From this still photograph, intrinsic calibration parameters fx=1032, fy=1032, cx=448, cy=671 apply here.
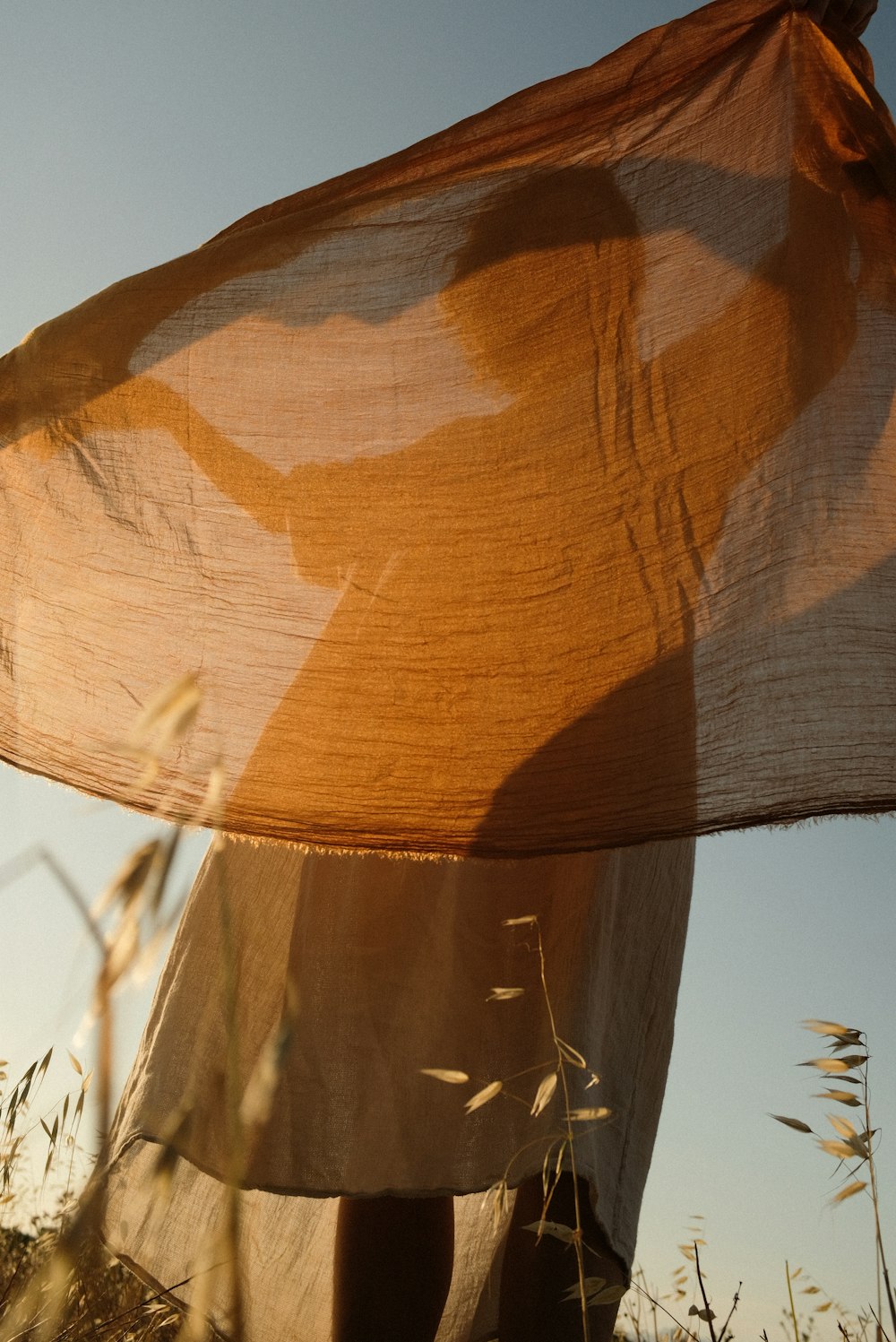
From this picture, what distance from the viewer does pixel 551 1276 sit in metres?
1.26

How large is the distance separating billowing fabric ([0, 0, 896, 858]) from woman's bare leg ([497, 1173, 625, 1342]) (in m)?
0.47

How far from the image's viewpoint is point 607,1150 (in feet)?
4.30

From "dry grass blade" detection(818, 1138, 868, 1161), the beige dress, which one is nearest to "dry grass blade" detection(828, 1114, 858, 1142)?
"dry grass blade" detection(818, 1138, 868, 1161)

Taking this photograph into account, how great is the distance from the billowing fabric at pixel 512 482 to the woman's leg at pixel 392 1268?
0.54 metres

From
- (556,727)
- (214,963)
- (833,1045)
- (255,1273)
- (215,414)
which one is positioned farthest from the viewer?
(255,1273)

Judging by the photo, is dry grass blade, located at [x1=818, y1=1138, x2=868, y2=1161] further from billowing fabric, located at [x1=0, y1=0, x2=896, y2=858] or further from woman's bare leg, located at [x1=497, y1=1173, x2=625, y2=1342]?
woman's bare leg, located at [x1=497, y1=1173, x2=625, y2=1342]

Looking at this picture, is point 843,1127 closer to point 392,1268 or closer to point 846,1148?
point 846,1148

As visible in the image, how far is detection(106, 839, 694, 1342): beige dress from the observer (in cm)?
135

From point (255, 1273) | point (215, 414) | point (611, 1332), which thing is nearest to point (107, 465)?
point (215, 414)

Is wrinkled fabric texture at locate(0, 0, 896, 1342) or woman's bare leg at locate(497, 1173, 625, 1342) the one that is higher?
wrinkled fabric texture at locate(0, 0, 896, 1342)

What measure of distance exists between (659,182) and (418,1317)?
1.51 metres

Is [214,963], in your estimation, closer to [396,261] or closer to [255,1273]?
[255,1273]

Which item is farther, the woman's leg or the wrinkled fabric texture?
the woman's leg

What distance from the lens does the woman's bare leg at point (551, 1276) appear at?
1234 millimetres
